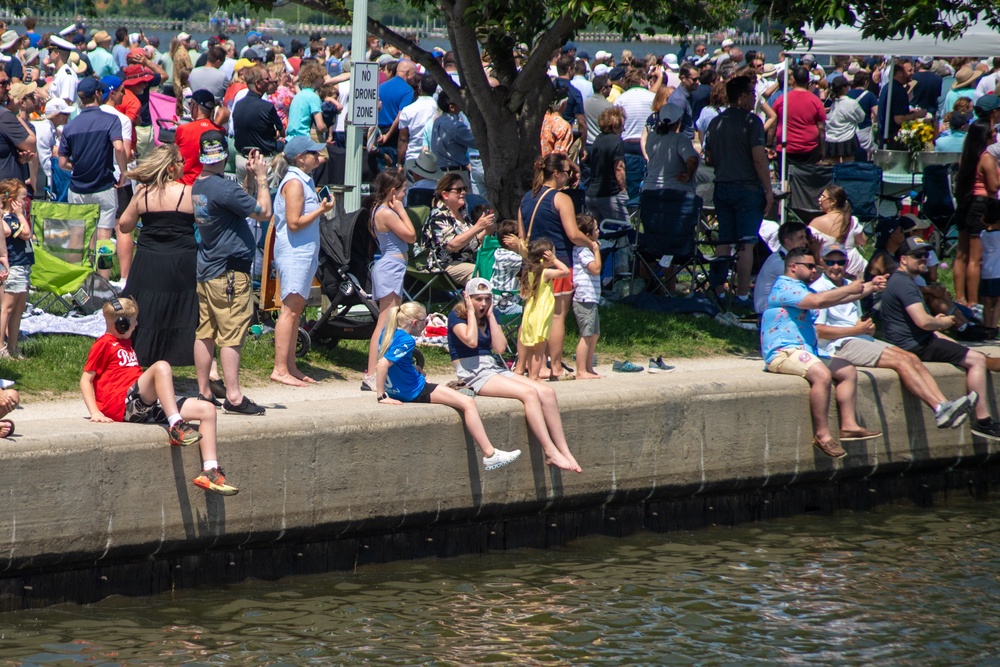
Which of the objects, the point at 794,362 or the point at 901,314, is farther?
the point at 901,314

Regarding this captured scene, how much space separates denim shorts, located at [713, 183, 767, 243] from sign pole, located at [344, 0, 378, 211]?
3569mm

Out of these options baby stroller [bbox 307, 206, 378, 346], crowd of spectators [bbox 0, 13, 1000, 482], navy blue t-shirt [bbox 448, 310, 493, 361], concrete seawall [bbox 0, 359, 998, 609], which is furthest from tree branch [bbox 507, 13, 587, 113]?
navy blue t-shirt [bbox 448, 310, 493, 361]

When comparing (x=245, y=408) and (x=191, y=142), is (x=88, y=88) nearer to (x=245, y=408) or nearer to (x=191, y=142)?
(x=191, y=142)

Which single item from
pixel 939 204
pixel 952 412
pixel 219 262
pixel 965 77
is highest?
pixel 965 77

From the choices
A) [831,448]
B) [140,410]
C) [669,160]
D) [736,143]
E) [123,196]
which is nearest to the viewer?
[140,410]

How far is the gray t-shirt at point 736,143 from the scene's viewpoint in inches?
487

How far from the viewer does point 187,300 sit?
812 cm

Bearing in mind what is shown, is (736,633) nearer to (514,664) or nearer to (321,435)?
(514,664)

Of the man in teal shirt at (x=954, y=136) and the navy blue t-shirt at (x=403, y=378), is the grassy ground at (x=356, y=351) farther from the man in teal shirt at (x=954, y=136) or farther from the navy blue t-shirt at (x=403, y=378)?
the man in teal shirt at (x=954, y=136)

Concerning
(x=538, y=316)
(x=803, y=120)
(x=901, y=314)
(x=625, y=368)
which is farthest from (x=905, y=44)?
(x=538, y=316)

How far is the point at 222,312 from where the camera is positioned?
27.0ft

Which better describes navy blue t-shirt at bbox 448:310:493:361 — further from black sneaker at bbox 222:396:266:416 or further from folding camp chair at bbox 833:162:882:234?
folding camp chair at bbox 833:162:882:234

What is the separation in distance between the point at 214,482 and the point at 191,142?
4867 millimetres

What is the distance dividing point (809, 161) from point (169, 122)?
23.1ft
